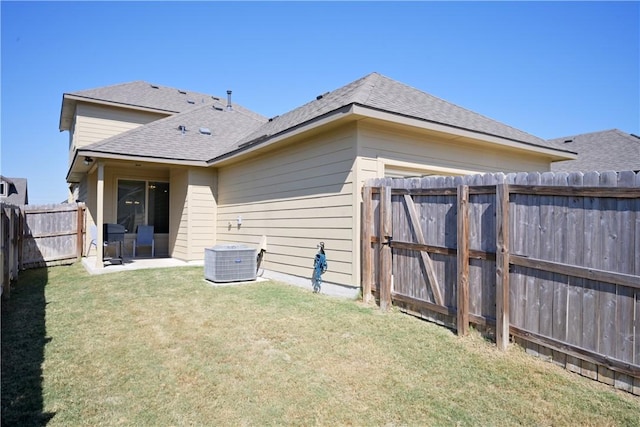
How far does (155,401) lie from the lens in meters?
2.88

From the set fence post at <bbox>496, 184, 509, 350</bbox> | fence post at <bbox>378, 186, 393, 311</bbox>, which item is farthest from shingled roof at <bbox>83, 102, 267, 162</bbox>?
fence post at <bbox>496, 184, 509, 350</bbox>

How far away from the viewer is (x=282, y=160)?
808cm

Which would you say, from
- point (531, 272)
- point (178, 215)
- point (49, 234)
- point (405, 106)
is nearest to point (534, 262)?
point (531, 272)

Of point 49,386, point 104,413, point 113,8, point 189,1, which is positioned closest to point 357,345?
point 104,413

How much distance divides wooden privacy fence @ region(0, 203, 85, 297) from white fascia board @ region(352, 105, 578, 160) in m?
8.89

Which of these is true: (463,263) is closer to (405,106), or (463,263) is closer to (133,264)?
(405,106)

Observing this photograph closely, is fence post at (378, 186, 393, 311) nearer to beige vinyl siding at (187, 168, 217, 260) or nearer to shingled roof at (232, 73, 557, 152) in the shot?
shingled roof at (232, 73, 557, 152)

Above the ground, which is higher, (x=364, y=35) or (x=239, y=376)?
(x=364, y=35)

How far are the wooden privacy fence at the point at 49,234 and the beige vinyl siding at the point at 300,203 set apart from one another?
4.96 meters

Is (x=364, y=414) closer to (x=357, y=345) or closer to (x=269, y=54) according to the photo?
(x=357, y=345)

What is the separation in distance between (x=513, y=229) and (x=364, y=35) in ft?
27.7

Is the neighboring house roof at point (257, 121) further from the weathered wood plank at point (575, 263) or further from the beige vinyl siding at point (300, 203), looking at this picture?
the weathered wood plank at point (575, 263)

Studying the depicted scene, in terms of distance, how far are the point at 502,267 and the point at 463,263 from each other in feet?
1.64

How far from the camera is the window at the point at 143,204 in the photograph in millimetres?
12203
